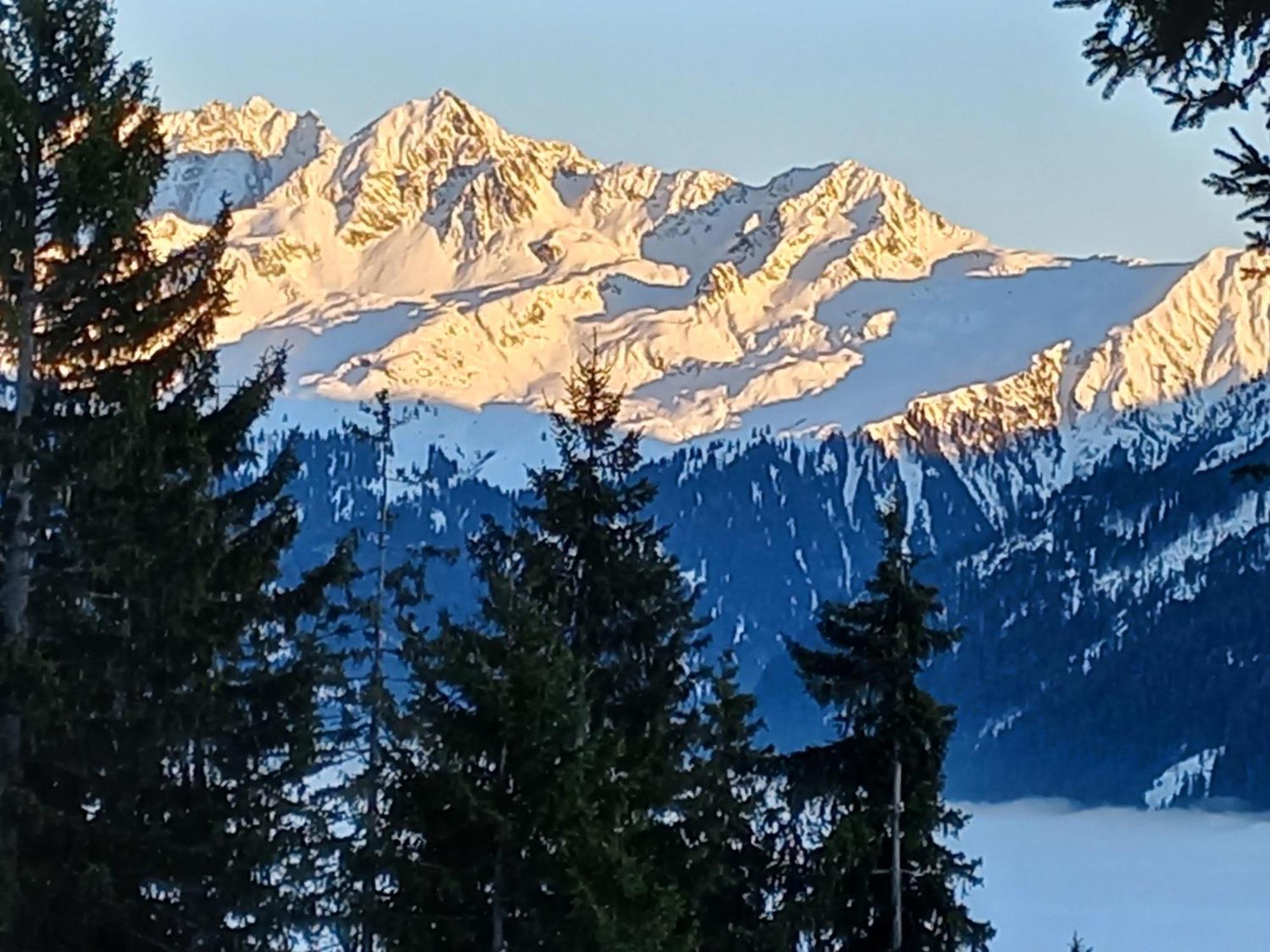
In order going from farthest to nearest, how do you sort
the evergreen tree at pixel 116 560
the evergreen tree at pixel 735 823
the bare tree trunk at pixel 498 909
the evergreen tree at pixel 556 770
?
the evergreen tree at pixel 735 823
the evergreen tree at pixel 116 560
the bare tree trunk at pixel 498 909
the evergreen tree at pixel 556 770

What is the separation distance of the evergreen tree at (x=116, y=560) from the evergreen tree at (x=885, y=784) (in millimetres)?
5015

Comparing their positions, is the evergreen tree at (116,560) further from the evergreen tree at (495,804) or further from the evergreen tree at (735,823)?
the evergreen tree at (735,823)

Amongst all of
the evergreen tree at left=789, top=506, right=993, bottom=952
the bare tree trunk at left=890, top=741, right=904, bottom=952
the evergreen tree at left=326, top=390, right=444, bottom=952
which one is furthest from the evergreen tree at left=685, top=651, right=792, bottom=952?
the evergreen tree at left=326, top=390, right=444, bottom=952

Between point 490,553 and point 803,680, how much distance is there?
3.22m

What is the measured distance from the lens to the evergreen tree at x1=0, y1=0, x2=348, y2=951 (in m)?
16.1

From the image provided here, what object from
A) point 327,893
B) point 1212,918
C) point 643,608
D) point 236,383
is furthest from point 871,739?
point 1212,918

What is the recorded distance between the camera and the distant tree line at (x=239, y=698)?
15688mm

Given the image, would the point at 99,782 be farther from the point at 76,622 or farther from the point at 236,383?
the point at 236,383

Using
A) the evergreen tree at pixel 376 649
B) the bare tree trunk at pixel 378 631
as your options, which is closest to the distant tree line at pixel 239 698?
the evergreen tree at pixel 376 649

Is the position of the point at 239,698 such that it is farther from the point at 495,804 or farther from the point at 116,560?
the point at 495,804

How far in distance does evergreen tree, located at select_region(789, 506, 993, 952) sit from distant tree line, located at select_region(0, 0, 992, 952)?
35 millimetres

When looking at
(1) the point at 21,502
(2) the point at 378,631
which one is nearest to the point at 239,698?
(1) the point at 21,502

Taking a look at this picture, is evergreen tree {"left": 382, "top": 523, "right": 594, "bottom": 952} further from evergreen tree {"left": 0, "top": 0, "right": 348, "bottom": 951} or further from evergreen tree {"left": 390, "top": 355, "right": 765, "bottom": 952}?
evergreen tree {"left": 0, "top": 0, "right": 348, "bottom": 951}

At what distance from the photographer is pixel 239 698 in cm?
1762
